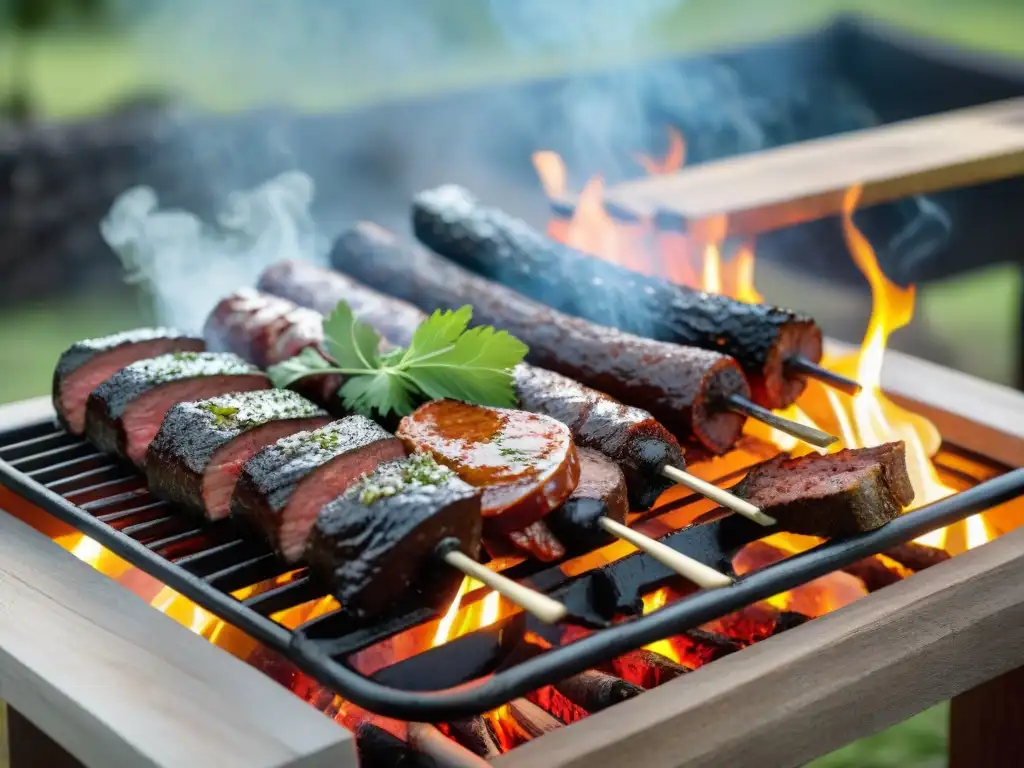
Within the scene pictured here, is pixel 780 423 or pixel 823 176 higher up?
pixel 823 176

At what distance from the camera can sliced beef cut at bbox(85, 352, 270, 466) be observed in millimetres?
3242

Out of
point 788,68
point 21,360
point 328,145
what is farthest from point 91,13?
point 788,68

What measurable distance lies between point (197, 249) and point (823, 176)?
8.47ft

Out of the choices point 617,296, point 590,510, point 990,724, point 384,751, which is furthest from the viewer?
point 617,296

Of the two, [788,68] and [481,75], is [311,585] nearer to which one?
[788,68]

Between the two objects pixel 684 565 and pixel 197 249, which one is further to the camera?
pixel 197 249

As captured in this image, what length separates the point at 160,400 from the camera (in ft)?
10.8

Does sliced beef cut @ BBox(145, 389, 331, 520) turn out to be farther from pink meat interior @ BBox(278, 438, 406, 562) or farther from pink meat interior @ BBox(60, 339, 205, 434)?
pink meat interior @ BBox(60, 339, 205, 434)

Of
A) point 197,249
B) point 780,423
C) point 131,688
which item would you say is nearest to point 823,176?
point 780,423

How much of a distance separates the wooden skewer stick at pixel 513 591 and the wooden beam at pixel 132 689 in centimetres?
37

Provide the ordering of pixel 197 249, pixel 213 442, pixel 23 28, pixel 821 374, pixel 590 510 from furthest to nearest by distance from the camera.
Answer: pixel 23 28
pixel 197 249
pixel 821 374
pixel 213 442
pixel 590 510

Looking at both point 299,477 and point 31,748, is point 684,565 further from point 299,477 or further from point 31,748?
point 31,748

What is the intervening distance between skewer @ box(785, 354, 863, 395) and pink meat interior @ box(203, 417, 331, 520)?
1421 mm

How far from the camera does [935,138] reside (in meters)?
5.85
